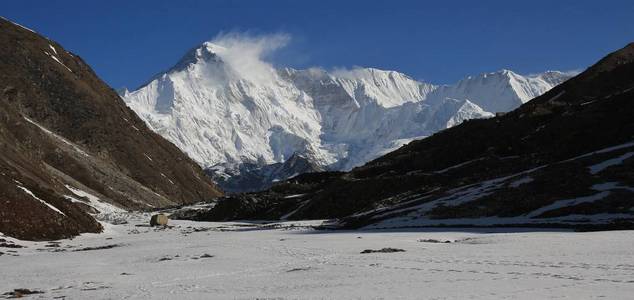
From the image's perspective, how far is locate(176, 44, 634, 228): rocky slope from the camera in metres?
51.1

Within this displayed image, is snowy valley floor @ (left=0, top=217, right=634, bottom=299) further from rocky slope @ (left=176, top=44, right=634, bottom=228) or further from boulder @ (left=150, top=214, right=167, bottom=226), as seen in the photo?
boulder @ (left=150, top=214, right=167, bottom=226)

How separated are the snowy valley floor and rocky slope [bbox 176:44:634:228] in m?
10.6

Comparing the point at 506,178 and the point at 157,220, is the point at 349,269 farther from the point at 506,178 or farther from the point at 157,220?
the point at 157,220

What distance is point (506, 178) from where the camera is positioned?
6312 cm

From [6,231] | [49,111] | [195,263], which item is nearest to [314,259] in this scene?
[195,263]

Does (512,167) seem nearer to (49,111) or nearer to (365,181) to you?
(365,181)

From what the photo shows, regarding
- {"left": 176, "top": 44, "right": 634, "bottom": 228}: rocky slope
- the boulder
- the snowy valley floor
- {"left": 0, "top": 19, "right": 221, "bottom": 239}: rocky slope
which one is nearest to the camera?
the snowy valley floor

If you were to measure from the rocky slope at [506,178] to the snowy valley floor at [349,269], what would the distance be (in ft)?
34.9

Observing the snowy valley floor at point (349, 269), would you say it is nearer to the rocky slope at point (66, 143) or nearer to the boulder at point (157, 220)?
the boulder at point (157, 220)

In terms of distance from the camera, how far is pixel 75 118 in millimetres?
187625

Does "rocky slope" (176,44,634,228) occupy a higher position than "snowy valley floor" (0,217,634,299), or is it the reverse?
"rocky slope" (176,44,634,228)

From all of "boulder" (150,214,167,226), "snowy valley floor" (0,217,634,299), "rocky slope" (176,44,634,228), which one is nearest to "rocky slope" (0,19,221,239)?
"boulder" (150,214,167,226)

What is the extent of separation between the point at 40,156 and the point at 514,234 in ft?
437

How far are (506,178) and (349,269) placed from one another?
132ft
